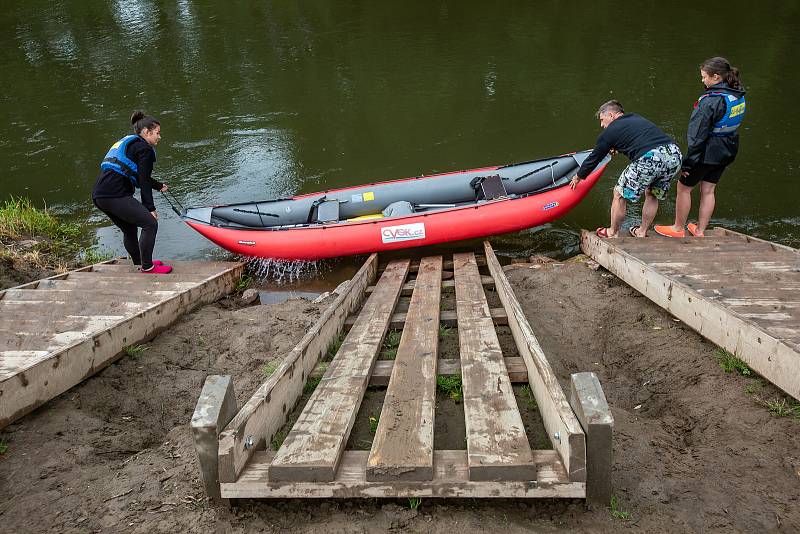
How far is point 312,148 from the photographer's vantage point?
420 inches

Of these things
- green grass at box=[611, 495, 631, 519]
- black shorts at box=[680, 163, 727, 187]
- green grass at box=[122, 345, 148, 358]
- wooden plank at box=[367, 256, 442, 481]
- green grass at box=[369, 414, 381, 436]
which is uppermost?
black shorts at box=[680, 163, 727, 187]

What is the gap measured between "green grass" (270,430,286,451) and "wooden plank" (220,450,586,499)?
1.04 feet

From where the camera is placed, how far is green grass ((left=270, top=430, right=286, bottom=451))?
263 cm

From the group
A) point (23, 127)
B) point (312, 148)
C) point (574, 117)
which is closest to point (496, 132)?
point (574, 117)

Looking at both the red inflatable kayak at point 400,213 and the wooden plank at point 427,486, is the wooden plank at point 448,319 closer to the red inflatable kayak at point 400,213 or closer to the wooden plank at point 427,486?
the wooden plank at point 427,486

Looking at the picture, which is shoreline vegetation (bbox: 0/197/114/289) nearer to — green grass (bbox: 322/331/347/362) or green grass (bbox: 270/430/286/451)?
green grass (bbox: 322/331/347/362)

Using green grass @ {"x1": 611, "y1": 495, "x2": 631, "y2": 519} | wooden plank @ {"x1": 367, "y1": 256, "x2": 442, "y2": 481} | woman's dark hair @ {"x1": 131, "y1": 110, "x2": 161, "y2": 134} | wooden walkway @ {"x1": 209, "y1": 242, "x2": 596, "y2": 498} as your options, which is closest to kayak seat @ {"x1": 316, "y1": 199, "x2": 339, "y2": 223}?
woman's dark hair @ {"x1": 131, "y1": 110, "x2": 161, "y2": 134}

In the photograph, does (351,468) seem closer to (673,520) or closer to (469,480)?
(469,480)

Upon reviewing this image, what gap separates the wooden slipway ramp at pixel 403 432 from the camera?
215cm

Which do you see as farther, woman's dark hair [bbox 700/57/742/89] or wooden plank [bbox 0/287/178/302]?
woman's dark hair [bbox 700/57/742/89]

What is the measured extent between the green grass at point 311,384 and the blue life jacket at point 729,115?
3.98m

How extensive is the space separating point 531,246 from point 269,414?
517 centimetres

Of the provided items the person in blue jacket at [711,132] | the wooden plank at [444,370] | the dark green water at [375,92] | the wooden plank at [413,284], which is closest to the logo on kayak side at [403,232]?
the wooden plank at [413,284]

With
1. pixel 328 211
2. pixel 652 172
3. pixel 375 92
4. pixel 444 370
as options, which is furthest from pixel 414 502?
pixel 375 92
